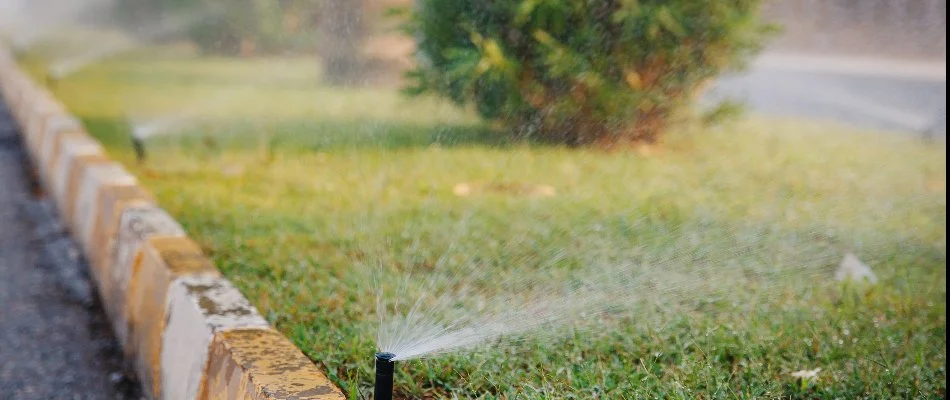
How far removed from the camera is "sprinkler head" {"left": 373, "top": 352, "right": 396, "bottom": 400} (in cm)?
202

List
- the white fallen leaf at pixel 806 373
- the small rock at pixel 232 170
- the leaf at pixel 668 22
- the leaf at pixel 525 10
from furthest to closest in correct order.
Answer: the leaf at pixel 668 22
the leaf at pixel 525 10
the small rock at pixel 232 170
the white fallen leaf at pixel 806 373

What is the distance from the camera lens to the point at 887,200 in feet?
18.5

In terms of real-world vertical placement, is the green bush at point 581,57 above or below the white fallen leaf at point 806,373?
below

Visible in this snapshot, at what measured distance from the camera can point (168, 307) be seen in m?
2.92

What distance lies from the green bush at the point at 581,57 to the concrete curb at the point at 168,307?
2.49 m

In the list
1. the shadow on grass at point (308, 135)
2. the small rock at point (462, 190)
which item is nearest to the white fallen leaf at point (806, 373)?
the small rock at point (462, 190)

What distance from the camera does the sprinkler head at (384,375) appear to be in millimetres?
2016

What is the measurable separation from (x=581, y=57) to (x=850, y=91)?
7.03 metres

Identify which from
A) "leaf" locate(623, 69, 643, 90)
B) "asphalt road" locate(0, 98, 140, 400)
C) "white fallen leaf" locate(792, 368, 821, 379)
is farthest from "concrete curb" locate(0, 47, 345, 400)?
"leaf" locate(623, 69, 643, 90)

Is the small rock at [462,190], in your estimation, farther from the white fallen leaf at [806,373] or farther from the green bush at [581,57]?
the white fallen leaf at [806,373]

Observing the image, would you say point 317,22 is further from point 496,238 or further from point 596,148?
point 496,238

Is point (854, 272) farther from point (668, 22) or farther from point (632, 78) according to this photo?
point (632, 78)

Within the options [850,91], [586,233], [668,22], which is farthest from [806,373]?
[850,91]

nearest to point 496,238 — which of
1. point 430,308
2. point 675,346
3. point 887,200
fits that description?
point 430,308
